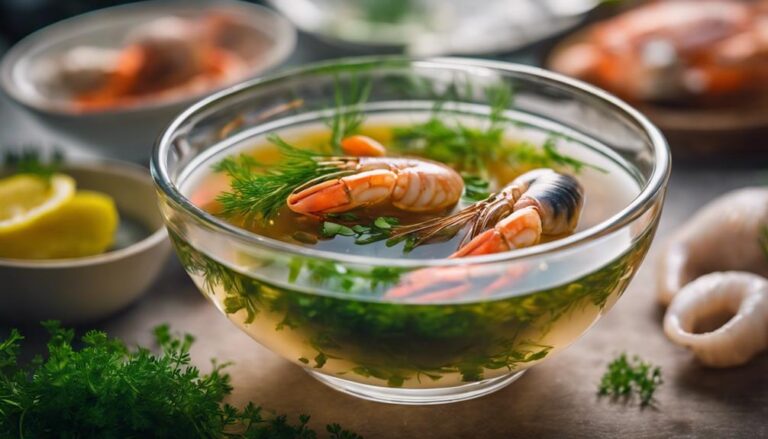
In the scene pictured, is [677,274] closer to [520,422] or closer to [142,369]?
[520,422]

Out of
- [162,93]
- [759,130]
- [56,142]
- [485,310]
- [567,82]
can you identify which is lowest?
[56,142]

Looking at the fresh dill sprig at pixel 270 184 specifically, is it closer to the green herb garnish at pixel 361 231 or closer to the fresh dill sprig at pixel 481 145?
the green herb garnish at pixel 361 231

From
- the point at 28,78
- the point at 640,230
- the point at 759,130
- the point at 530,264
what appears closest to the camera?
the point at 530,264

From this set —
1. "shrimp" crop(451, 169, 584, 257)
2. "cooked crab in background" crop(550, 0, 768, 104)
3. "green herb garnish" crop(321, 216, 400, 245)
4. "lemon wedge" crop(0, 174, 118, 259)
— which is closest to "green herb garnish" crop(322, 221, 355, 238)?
"green herb garnish" crop(321, 216, 400, 245)

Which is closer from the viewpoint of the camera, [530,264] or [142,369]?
[530,264]

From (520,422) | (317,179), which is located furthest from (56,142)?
(520,422)
